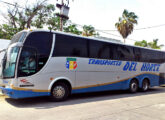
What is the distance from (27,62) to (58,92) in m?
2.07

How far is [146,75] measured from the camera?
1354 cm

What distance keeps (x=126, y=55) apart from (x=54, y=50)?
570 centimetres

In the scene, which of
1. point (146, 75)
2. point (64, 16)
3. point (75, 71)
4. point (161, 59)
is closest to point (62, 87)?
point (75, 71)

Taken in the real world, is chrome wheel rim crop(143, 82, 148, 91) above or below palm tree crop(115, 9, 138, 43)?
below

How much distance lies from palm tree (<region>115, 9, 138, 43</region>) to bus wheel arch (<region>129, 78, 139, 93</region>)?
62.3 ft

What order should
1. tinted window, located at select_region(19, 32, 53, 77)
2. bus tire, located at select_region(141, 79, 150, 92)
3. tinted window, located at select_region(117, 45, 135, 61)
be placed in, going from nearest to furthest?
1. tinted window, located at select_region(19, 32, 53, 77)
2. tinted window, located at select_region(117, 45, 135, 61)
3. bus tire, located at select_region(141, 79, 150, 92)

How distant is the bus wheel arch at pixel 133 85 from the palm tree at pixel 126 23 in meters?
19.0

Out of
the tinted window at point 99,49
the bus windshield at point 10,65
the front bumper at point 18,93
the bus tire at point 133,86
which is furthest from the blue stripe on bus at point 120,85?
the bus windshield at point 10,65

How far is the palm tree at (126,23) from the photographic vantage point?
1197 inches

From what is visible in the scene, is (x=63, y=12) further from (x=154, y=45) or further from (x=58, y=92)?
(x=154, y=45)

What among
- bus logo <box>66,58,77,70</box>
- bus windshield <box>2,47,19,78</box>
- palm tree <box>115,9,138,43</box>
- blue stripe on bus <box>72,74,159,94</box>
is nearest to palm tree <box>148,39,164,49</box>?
palm tree <box>115,9,138,43</box>

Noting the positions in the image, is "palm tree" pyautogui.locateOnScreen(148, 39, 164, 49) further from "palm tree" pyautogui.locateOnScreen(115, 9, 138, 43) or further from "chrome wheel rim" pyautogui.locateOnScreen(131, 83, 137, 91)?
"chrome wheel rim" pyautogui.locateOnScreen(131, 83, 137, 91)

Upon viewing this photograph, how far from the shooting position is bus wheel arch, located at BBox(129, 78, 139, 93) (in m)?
12.4

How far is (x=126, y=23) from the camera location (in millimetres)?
30516
